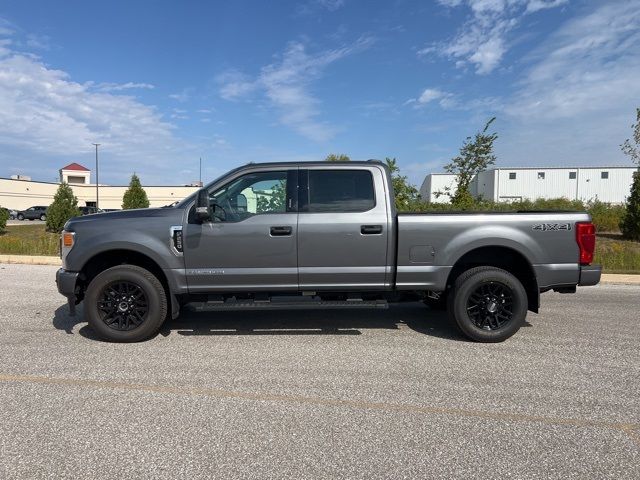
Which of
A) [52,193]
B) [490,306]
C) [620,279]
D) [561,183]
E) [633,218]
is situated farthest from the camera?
A: [52,193]

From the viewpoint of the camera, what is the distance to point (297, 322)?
19.7ft

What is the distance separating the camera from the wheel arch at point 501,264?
5.27 meters

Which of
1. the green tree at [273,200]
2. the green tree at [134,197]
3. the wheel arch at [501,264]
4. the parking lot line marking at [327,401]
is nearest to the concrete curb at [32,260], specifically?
the parking lot line marking at [327,401]

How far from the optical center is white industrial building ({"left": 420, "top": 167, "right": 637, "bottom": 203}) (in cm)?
5488

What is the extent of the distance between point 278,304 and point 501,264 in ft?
9.31

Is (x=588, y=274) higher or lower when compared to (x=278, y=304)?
higher

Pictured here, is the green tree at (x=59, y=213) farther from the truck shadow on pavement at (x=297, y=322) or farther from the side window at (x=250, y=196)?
the side window at (x=250, y=196)

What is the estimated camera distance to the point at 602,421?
128 inches

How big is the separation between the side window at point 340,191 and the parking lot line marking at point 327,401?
2261 mm

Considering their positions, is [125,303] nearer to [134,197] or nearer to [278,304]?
[278,304]

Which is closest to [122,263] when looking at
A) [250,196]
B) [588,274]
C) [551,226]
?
[250,196]

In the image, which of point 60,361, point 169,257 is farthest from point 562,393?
point 60,361

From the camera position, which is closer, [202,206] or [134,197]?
[202,206]

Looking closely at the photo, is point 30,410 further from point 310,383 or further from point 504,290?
point 504,290
